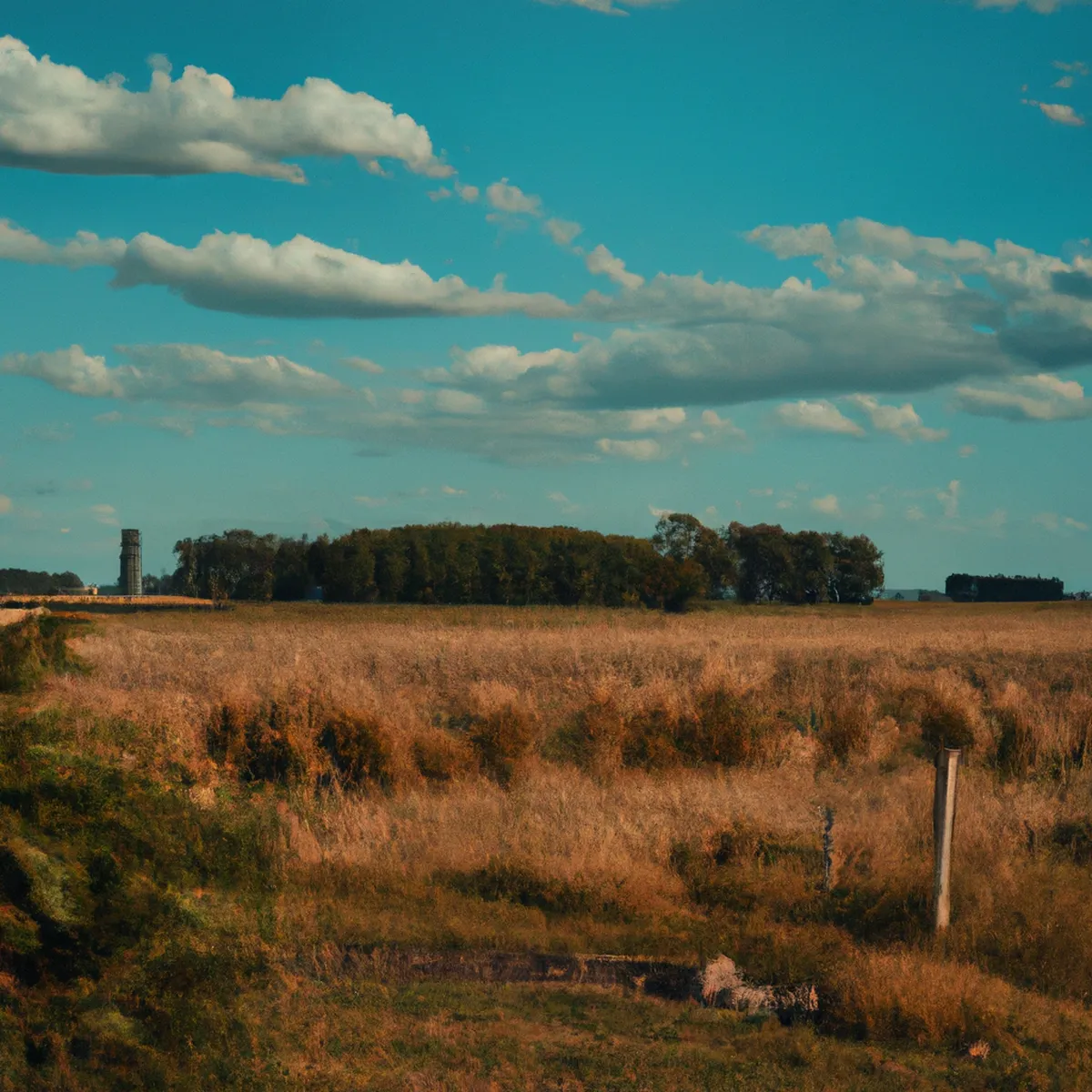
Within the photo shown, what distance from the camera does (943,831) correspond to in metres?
10.7

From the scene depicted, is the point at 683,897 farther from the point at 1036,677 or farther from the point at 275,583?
the point at 275,583

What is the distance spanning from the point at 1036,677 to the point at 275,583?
243 feet

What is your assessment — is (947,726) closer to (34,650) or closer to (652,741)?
(652,741)

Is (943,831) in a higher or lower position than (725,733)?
higher

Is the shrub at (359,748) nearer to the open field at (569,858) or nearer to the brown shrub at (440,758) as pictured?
the open field at (569,858)

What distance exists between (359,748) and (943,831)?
12992 millimetres

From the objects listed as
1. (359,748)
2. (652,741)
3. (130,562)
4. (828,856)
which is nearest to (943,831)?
(828,856)

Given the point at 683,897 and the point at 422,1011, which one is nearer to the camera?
the point at 422,1011

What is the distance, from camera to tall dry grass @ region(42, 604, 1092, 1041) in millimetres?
11102

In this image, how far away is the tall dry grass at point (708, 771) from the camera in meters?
11.1

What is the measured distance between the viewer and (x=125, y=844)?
23.8 feet

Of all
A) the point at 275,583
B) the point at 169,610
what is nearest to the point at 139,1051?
the point at 169,610

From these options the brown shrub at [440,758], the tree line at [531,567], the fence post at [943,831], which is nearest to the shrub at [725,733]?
the brown shrub at [440,758]

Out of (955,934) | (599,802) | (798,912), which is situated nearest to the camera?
(955,934)
